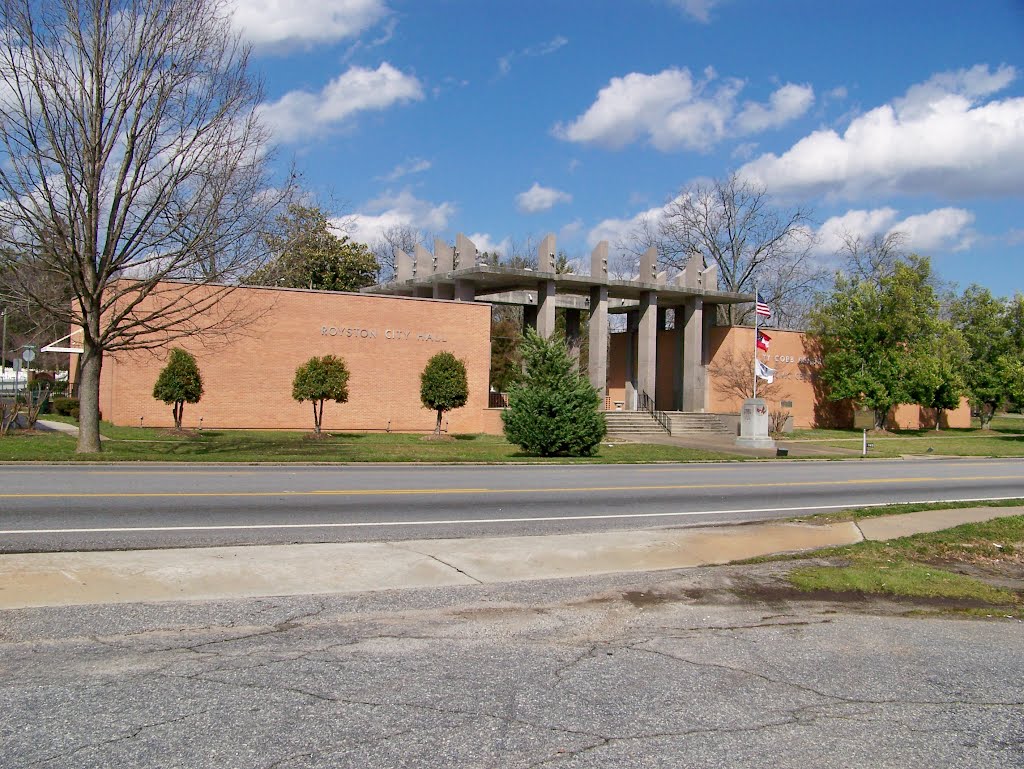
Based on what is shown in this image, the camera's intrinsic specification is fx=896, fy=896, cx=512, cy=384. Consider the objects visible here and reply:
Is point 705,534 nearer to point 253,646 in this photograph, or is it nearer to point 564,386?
A: point 253,646

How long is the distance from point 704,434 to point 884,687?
36963 millimetres

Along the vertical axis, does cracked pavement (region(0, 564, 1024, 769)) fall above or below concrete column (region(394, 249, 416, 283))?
below

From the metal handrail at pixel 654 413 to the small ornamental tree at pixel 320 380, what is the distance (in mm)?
16007

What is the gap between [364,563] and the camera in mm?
9062

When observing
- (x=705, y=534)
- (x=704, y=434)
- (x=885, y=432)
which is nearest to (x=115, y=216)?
(x=705, y=534)

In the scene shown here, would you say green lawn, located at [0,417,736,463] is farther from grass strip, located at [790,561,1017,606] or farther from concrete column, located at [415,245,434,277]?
grass strip, located at [790,561,1017,606]

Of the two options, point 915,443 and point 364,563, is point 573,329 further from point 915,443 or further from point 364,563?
point 364,563

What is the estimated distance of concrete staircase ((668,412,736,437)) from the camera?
41875 millimetres

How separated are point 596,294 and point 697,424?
25.7 feet

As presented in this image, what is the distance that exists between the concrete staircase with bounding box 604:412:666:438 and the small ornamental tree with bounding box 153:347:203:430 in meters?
17.6

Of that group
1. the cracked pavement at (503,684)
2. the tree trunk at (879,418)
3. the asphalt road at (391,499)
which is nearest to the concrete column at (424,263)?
the asphalt road at (391,499)

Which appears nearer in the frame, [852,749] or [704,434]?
[852,749]

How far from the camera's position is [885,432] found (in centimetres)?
5012

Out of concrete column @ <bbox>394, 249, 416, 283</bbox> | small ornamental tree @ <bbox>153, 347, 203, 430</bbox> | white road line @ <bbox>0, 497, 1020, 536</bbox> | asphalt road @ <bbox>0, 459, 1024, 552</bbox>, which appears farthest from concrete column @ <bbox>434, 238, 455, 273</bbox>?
white road line @ <bbox>0, 497, 1020, 536</bbox>
